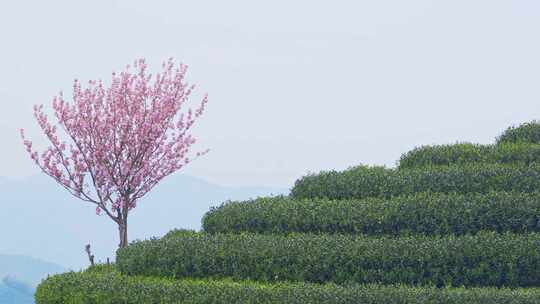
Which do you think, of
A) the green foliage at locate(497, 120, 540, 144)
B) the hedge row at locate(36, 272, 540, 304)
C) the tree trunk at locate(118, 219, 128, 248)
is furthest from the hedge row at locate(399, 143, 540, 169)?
the tree trunk at locate(118, 219, 128, 248)

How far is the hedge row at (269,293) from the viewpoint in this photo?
1114cm

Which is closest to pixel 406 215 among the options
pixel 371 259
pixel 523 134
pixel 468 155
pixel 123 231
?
pixel 371 259

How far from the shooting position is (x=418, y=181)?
14656 mm

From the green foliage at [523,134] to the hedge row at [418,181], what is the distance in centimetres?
252

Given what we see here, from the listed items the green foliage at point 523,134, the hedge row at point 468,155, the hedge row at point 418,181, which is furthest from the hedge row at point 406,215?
the green foliage at point 523,134

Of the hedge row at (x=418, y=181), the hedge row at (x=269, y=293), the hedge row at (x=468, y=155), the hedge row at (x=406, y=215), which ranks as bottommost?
the hedge row at (x=269, y=293)

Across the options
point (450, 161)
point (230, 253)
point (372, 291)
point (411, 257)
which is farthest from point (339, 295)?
point (450, 161)

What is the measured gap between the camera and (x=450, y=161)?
633 inches

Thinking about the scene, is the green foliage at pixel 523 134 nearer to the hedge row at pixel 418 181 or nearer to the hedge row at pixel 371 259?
the hedge row at pixel 418 181

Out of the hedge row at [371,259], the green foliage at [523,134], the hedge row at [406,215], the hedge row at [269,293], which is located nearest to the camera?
the hedge row at [269,293]

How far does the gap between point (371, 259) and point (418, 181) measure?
112 inches

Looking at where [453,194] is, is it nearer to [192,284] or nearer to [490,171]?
[490,171]

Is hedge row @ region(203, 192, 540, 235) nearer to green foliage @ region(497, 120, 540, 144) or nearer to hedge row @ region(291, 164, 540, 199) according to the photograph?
hedge row @ region(291, 164, 540, 199)

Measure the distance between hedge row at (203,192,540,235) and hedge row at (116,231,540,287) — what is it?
1.68 feet
